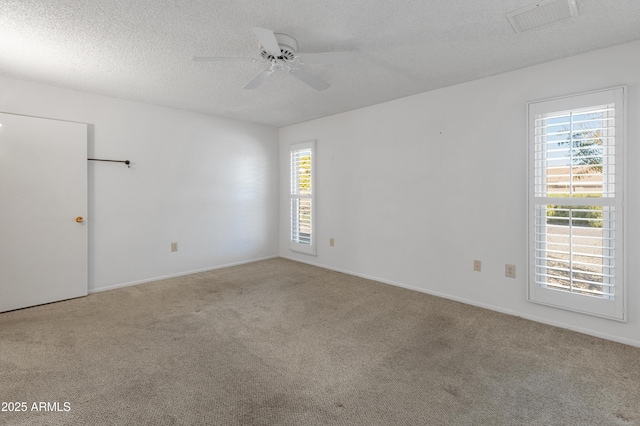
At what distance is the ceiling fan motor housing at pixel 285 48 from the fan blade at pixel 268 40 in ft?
0.28

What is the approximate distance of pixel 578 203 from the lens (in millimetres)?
2533

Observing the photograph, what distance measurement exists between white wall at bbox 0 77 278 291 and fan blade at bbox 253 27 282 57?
2.59 meters

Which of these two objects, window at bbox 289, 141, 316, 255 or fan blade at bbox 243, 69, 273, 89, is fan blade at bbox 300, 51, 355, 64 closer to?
fan blade at bbox 243, 69, 273, 89

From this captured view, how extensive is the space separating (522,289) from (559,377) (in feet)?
3.49

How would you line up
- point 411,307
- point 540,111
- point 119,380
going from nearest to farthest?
point 119,380 < point 540,111 < point 411,307

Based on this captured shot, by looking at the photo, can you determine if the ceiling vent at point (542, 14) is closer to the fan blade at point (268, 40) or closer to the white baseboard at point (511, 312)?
the fan blade at point (268, 40)

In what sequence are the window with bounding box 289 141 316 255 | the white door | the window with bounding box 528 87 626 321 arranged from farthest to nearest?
1. the window with bounding box 289 141 316 255
2. the white door
3. the window with bounding box 528 87 626 321

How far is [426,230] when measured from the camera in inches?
140

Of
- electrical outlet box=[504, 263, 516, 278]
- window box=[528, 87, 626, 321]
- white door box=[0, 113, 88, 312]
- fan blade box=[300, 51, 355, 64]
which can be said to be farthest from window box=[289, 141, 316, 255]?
window box=[528, 87, 626, 321]

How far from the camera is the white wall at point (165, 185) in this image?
357 cm

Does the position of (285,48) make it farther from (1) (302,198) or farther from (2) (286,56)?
(1) (302,198)

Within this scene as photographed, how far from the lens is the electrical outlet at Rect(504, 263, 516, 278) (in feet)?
9.61

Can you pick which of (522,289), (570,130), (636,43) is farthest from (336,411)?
(636,43)

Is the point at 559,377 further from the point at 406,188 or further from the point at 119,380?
the point at 119,380
